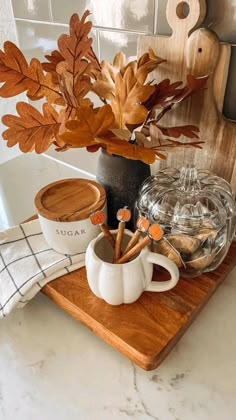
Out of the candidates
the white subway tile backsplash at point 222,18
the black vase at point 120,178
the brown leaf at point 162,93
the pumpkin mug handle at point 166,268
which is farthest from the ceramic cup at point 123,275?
the white subway tile backsplash at point 222,18

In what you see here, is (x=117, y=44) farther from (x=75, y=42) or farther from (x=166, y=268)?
(x=166, y=268)

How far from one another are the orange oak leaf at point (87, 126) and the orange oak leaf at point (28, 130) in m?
0.06

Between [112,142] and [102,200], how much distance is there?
0.11 meters

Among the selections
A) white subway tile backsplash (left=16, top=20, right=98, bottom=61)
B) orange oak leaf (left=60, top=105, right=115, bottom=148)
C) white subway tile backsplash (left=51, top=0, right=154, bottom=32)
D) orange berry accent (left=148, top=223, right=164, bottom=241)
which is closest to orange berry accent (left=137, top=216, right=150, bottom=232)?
orange berry accent (left=148, top=223, right=164, bottom=241)

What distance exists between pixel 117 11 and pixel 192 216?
385 millimetres

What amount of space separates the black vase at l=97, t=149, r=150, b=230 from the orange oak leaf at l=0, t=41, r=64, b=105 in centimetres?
12

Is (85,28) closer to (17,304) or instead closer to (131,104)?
(131,104)

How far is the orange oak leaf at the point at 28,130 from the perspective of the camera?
50 centimetres

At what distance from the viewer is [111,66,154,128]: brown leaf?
491mm

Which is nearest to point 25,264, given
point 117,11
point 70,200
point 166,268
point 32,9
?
point 70,200

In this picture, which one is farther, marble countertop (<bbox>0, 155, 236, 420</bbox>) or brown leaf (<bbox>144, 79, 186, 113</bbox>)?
brown leaf (<bbox>144, 79, 186, 113</bbox>)

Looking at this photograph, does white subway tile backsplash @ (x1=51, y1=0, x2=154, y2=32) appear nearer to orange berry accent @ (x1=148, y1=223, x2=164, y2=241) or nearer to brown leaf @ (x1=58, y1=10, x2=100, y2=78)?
brown leaf @ (x1=58, y1=10, x2=100, y2=78)

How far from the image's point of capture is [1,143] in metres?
1.07

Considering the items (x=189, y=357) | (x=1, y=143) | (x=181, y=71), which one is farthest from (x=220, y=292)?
(x=1, y=143)
